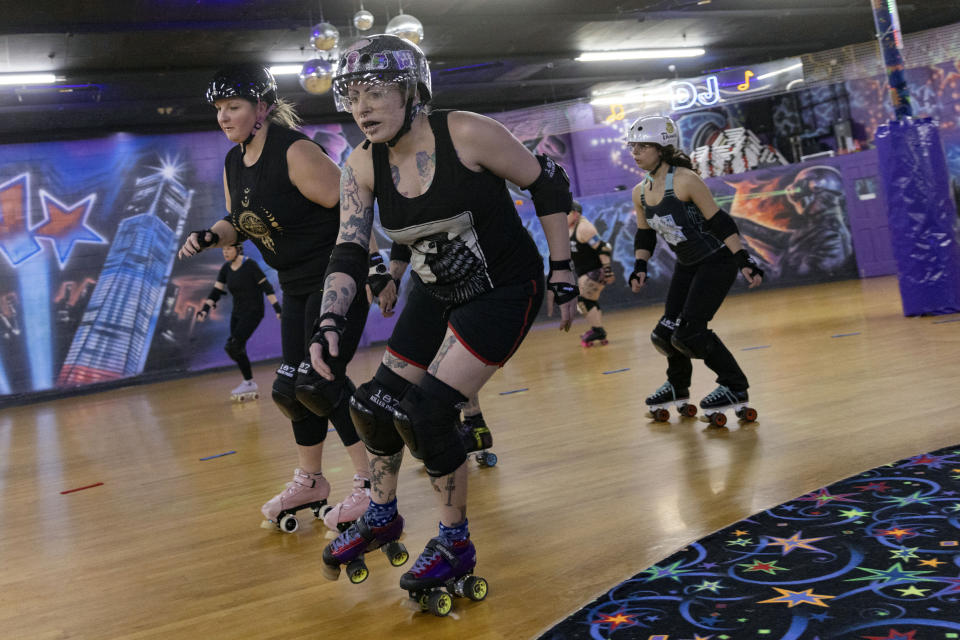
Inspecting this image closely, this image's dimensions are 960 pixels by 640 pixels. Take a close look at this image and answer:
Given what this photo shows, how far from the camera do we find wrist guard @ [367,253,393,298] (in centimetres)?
253

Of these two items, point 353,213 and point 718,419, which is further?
point 718,419

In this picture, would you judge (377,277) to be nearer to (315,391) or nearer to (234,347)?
(315,391)

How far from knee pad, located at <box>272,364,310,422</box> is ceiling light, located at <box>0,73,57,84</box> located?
8.67m

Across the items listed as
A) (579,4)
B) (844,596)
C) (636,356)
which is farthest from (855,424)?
(579,4)

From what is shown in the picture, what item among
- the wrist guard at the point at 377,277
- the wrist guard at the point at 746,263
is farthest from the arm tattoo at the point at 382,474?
the wrist guard at the point at 746,263

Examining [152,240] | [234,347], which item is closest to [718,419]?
[234,347]

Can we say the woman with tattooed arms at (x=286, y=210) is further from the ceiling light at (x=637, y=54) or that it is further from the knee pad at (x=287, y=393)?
the ceiling light at (x=637, y=54)

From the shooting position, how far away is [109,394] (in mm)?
11156

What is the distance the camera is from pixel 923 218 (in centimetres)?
737

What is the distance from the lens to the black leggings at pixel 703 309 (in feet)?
13.4

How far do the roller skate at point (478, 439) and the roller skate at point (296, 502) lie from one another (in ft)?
2.54

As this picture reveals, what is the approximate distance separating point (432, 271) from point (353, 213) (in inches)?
10.8

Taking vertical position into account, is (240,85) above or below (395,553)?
above

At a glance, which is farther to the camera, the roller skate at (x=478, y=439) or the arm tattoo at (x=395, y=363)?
the roller skate at (x=478, y=439)
